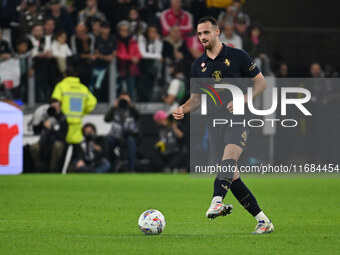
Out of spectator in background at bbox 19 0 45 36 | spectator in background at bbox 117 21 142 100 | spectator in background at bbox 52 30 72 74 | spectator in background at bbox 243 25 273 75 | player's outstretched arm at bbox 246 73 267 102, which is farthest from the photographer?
spectator in background at bbox 243 25 273 75

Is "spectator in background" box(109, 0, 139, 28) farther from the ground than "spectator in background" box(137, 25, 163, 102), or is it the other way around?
"spectator in background" box(109, 0, 139, 28)

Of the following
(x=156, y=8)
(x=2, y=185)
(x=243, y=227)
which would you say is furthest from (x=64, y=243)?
(x=156, y=8)

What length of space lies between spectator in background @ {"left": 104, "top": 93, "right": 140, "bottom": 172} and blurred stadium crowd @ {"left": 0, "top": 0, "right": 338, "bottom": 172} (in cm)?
2

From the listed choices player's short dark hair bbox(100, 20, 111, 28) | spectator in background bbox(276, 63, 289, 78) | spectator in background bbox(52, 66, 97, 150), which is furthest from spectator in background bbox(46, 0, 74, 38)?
spectator in background bbox(276, 63, 289, 78)

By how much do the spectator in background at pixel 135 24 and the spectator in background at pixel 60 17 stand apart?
1353 mm

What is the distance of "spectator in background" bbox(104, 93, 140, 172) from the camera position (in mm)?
19000

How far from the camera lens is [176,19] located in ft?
67.2

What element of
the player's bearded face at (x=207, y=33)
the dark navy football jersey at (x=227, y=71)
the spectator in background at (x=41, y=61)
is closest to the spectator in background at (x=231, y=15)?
the spectator in background at (x=41, y=61)

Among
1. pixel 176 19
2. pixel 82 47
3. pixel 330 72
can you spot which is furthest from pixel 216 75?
pixel 330 72

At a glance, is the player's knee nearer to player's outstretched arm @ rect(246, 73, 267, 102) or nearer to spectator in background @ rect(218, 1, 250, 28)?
player's outstretched arm @ rect(246, 73, 267, 102)

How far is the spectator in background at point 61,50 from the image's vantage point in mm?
18703

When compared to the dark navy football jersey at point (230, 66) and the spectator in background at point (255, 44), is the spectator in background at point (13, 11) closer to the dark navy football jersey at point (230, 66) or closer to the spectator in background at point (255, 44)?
the spectator in background at point (255, 44)

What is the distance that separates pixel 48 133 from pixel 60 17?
8.71ft

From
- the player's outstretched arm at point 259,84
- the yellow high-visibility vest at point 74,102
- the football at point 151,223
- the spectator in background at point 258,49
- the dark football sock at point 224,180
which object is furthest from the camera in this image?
the spectator in background at point 258,49
